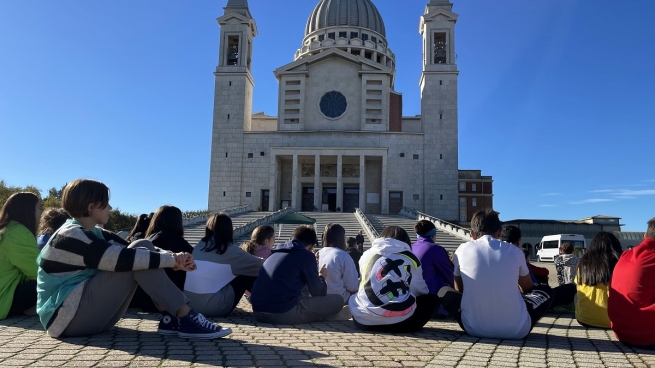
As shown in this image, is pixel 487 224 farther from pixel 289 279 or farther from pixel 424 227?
pixel 289 279

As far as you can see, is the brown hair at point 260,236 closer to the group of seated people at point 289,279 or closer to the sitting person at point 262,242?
the sitting person at point 262,242

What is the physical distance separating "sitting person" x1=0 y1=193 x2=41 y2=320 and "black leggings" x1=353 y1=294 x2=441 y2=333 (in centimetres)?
392

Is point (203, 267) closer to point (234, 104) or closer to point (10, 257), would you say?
point (10, 257)

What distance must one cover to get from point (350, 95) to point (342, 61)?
3.09m

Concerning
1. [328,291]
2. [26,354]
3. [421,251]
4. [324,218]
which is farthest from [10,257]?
[324,218]

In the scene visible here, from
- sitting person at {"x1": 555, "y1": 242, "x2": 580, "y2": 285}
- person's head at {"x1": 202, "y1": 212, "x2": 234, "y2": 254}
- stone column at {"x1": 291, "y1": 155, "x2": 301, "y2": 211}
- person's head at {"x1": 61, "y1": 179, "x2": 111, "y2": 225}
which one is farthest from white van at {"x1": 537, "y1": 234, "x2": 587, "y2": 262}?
person's head at {"x1": 61, "y1": 179, "x2": 111, "y2": 225}

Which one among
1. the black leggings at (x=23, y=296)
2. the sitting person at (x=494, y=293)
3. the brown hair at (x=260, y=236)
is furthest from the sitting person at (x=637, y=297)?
the black leggings at (x=23, y=296)

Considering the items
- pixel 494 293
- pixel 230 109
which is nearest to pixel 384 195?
pixel 230 109

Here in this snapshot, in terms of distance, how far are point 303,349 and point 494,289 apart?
6.92 ft

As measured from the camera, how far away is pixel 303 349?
4.41 m

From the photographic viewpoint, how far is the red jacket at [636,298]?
15.8 ft

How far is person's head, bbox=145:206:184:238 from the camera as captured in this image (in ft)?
20.2

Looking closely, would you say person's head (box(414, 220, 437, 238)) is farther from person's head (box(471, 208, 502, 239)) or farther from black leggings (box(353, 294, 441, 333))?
black leggings (box(353, 294, 441, 333))

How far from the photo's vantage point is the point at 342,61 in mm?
42188
